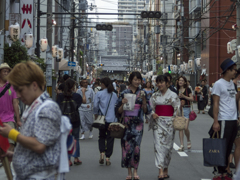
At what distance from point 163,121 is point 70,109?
6.64 feet

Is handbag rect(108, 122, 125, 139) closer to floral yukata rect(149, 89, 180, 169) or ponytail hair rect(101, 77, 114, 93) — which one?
floral yukata rect(149, 89, 180, 169)

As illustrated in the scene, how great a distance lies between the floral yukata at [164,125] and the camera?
7.41 meters

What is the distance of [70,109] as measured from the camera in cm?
851

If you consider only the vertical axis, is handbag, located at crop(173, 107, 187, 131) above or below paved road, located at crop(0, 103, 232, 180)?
above

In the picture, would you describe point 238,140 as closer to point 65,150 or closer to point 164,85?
point 164,85

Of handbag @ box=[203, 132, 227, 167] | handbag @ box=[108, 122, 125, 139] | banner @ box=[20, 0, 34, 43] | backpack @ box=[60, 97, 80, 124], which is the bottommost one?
handbag @ box=[203, 132, 227, 167]

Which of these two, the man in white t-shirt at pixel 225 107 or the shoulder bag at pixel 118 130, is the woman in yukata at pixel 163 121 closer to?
the shoulder bag at pixel 118 130

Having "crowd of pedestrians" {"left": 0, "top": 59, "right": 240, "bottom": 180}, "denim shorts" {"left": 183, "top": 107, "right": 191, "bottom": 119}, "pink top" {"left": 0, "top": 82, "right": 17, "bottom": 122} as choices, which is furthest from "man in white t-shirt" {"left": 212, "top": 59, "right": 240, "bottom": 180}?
"denim shorts" {"left": 183, "top": 107, "right": 191, "bottom": 119}

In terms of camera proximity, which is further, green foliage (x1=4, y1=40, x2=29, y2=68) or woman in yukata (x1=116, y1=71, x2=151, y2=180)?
green foliage (x1=4, y1=40, x2=29, y2=68)

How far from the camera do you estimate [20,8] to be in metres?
23.1

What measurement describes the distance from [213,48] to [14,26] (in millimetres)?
27016

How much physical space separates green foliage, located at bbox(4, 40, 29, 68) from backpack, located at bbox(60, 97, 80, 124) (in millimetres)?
7643

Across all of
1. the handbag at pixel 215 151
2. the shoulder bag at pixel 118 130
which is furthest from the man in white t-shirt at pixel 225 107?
the shoulder bag at pixel 118 130

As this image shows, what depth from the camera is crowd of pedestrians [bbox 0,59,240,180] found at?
3.21 metres
